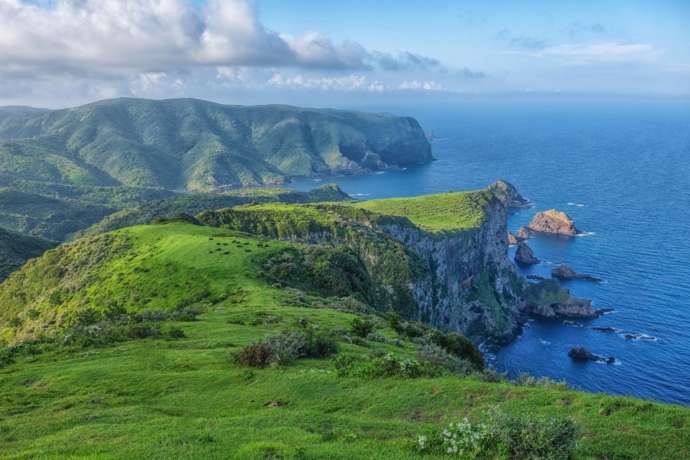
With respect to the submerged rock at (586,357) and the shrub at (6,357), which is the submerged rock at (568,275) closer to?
the submerged rock at (586,357)

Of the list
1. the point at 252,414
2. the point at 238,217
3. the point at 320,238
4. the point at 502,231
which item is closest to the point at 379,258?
the point at 320,238

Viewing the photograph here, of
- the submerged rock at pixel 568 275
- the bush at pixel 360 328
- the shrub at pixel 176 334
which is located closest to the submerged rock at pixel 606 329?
the submerged rock at pixel 568 275

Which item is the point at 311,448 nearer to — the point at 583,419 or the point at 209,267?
the point at 583,419

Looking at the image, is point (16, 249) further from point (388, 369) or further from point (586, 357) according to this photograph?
point (586, 357)

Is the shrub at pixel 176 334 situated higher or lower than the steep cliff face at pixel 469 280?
higher

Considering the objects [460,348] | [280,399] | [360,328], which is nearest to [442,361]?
[460,348]

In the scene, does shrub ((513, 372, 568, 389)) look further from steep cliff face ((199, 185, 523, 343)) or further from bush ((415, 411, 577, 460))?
steep cliff face ((199, 185, 523, 343))
